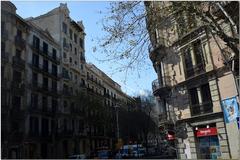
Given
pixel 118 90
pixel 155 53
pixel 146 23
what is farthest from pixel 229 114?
pixel 118 90

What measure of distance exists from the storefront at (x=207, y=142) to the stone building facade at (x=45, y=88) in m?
12.9

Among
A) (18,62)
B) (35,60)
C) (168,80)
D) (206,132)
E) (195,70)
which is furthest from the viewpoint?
(35,60)

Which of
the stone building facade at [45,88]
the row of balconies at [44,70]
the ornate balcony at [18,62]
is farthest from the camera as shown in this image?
the row of balconies at [44,70]

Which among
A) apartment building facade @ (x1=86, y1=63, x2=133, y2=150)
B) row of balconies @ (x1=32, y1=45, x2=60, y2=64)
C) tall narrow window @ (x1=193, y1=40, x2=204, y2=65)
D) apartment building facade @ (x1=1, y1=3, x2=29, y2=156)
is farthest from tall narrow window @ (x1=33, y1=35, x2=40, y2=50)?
tall narrow window @ (x1=193, y1=40, x2=204, y2=65)

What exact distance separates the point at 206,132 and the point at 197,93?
96.4 inches

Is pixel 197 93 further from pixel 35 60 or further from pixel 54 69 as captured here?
pixel 54 69

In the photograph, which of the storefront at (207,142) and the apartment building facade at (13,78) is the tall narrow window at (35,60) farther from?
the storefront at (207,142)

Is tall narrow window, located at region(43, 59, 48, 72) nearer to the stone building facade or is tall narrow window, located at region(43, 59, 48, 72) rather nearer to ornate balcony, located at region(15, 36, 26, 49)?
the stone building facade

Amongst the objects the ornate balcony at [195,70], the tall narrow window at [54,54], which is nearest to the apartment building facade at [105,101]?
the tall narrow window at [54,54]

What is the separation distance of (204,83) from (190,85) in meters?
1.10

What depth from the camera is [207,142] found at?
1778 centimetres

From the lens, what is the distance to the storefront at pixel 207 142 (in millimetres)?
17156

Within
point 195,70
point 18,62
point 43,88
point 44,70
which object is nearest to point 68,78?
point 44,70

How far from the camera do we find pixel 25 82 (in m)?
30.8
